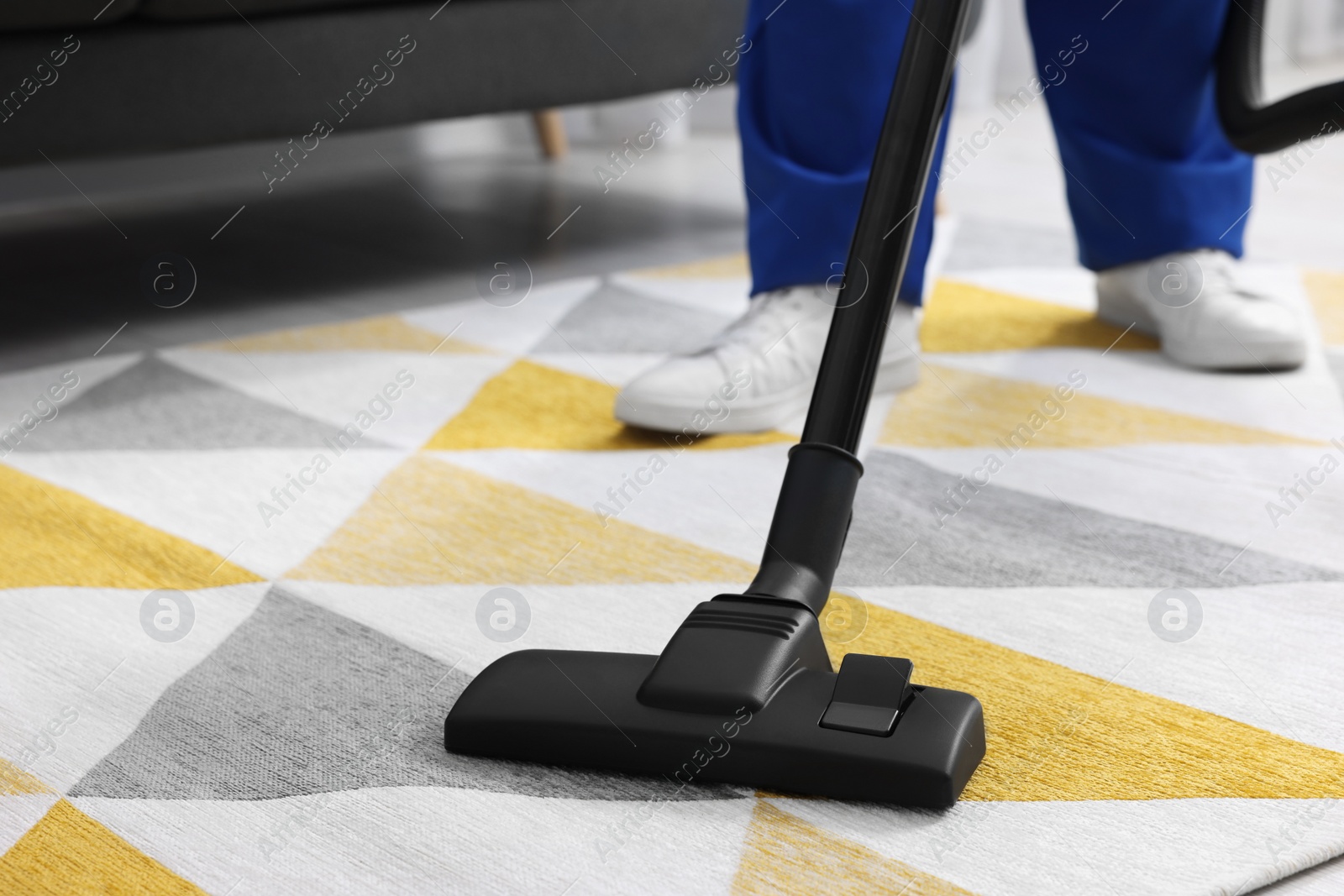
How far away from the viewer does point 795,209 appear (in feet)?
3.45

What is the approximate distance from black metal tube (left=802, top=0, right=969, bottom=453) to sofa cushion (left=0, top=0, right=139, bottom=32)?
87 centimetres

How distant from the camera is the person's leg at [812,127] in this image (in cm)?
101

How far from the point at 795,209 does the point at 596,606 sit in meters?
0.50

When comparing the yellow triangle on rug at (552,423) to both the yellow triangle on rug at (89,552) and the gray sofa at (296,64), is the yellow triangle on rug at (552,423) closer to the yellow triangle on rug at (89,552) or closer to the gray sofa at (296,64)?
the yellow triangle on rug at (89,552)

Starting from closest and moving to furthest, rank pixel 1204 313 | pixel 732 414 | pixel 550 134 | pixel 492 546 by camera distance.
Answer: pixel 492 546 → pixel 732 414 → pixel 1204 313 → pixel 550 134

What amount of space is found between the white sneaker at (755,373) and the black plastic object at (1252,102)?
Answer: 313 mm

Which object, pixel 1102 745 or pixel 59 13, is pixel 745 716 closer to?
pixel 1102 745

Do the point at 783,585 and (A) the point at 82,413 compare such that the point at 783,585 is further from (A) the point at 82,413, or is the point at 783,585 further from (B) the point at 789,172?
(A) the point at 82,413

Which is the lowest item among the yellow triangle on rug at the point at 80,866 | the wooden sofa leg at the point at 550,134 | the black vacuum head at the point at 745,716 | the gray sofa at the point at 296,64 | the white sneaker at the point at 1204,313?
the yellow triangle on rug at the point at 80,866

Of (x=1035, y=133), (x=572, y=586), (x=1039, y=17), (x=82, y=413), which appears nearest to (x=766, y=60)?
(x=1039, y=17)

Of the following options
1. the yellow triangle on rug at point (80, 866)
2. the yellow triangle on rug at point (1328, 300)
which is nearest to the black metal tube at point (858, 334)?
the yellow triangle on rug at point (80, 866)

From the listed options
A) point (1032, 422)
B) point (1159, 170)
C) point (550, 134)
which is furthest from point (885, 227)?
point (550, 134)

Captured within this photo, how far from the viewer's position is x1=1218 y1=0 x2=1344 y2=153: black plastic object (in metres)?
0.89

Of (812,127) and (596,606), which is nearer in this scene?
(596,606)
